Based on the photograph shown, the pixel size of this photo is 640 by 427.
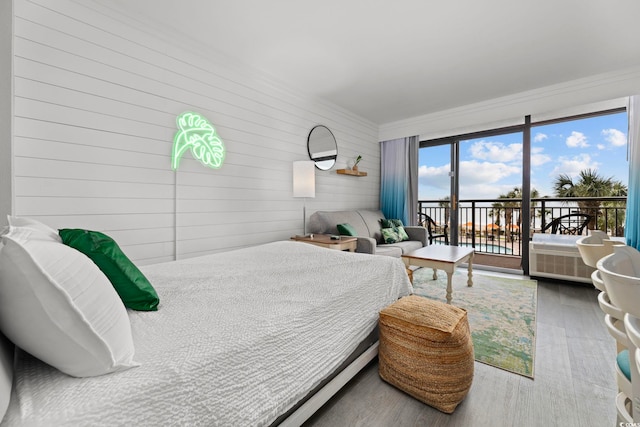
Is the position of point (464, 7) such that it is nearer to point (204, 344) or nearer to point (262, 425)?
point (204, 344)

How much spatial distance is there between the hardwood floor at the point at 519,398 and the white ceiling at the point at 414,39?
2650 millimetres

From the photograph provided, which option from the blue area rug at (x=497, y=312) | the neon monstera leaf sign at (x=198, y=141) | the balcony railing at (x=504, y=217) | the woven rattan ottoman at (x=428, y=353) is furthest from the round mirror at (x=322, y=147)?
the woven rattan ottoman at (x=428, y=353)

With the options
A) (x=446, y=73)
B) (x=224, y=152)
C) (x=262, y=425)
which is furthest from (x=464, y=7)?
(x=262, y=425)

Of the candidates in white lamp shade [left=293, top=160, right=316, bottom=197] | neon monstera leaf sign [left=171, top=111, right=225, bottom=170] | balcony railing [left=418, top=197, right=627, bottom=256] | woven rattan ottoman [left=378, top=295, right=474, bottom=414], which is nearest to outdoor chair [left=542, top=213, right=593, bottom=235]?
balcony railing [left=418, top=197, right=627, bottom=256]

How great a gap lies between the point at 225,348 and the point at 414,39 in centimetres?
294

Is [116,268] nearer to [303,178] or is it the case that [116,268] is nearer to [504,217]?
[303,178]

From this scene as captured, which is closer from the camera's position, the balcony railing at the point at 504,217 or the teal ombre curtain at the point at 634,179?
the teal ombre curtain at the point at 634,179

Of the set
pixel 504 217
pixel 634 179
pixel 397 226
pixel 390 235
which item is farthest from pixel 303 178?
pixel 504 217

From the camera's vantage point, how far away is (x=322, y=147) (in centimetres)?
410

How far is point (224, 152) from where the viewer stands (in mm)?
2885

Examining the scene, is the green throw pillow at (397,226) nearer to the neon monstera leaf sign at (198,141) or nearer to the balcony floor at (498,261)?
the balcony floor at (498,261)

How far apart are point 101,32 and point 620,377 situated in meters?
3.60

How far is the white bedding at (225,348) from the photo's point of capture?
26.8 inches

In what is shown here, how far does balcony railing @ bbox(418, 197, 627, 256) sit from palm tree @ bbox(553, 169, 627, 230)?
1 centimetres
